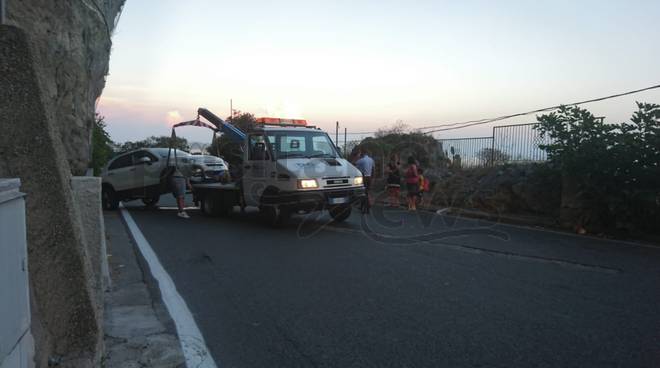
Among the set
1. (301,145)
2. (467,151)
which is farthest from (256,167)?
(467,151)

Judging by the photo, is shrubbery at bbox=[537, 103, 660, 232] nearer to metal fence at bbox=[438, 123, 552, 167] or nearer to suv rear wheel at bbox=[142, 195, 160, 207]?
metal fence at bbox=[438, 123, 552, 167]

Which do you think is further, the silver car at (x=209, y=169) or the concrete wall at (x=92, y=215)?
the silver car at (x=209, y=169)

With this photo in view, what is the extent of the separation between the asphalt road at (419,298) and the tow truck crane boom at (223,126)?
4230mm

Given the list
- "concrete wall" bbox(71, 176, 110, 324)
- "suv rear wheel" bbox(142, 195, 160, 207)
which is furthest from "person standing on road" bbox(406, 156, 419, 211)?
"concrete wall" bbox(71, 176, 110, 324)

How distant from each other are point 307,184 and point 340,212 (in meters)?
1.60

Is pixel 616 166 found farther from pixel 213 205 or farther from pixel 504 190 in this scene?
pixel 213 205

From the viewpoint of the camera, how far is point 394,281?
21.1 feet

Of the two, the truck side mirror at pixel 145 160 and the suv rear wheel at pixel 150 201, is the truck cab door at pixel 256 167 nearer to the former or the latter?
the truck side mirror at pixel 145 160

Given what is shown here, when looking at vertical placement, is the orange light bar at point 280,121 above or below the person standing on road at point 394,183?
above

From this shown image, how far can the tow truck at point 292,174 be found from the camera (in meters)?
10.6

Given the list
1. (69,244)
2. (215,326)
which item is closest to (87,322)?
(69,244)

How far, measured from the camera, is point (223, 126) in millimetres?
14188

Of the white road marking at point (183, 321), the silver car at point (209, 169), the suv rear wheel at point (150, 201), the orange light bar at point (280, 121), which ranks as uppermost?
the orange light bar at point (280, 121)

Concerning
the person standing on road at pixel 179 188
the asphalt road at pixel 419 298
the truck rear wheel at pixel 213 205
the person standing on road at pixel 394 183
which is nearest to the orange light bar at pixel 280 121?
the truck rear wheel at pixel 213 205
